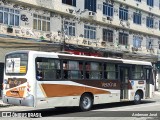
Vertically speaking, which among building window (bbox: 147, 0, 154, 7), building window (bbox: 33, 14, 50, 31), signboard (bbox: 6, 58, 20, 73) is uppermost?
building window (bbox: 147, 0, 154, 7)

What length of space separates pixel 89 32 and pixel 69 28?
3089 mm

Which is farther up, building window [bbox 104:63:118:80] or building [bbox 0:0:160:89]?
building [bbox 0:0:160:89]

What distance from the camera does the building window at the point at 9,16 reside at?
25.1 metres

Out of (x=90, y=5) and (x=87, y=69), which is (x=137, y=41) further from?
(x=87, y=69)

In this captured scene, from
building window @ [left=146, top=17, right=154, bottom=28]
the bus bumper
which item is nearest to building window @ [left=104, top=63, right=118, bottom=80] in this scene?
the bus bumper

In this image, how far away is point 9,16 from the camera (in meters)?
25.6

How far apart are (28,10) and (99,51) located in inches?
381

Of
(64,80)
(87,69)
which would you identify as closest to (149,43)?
(87,69)

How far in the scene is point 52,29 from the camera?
29.2 metres

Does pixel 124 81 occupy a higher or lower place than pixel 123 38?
lower

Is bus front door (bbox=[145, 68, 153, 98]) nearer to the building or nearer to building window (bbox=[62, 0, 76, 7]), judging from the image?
the building

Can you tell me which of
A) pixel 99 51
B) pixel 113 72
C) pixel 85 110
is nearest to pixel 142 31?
pixel 99 51

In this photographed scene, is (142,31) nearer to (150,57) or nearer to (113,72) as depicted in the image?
(150,57)

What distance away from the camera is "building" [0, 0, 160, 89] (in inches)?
1021
